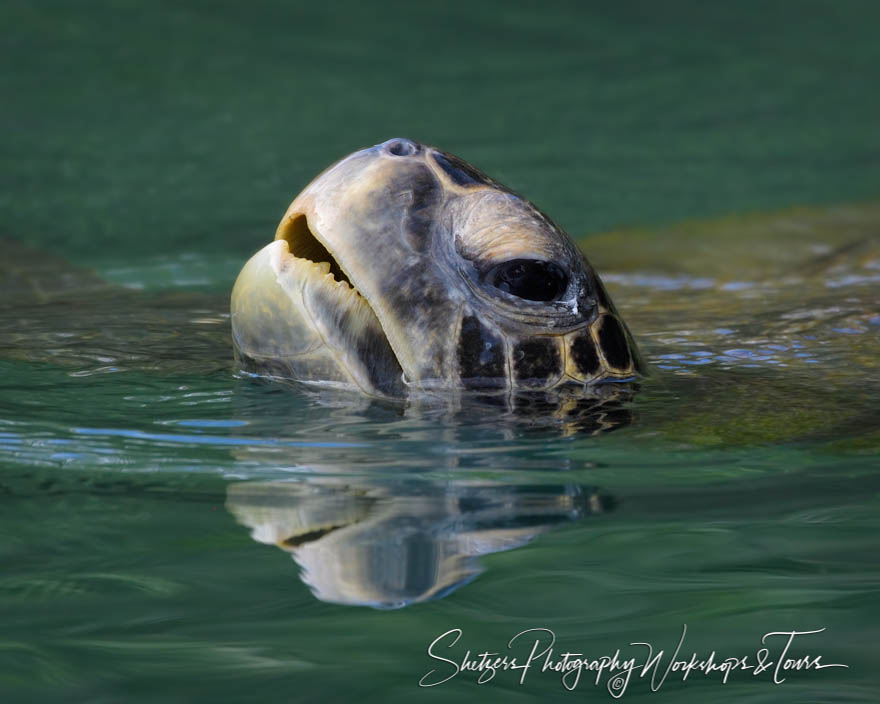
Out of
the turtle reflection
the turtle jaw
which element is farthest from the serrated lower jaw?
the turtle reflection

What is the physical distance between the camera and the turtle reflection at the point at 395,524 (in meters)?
1.54

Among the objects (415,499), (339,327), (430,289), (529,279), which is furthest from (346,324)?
(415,499)

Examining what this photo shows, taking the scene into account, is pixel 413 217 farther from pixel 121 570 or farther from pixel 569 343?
pixel 121 570

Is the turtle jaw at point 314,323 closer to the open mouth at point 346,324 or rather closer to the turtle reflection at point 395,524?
the open mouth at point 346,324

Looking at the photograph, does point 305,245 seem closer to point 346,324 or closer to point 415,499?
point 346,324

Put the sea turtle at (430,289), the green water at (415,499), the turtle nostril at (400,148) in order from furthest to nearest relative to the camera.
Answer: the turtle nostril at (400,148) → the sea turtle at (430,289) → the green water at (415,499)

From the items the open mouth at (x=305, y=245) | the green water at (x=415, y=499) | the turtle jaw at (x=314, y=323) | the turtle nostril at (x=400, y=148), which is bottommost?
the green water at (x=415, y=499)

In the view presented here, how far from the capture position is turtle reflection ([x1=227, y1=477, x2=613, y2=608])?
1538 millimetres

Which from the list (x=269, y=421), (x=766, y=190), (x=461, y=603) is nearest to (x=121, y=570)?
(x=461, y=603)

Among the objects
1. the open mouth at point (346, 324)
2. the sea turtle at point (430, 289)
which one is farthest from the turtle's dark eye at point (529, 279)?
the open mouth at point (346, 324)

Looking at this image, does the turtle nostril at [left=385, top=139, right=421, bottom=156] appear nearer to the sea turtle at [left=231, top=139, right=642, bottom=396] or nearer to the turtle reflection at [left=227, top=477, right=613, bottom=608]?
the sea turtle at [left=231, top=139, right=642, bottom=396]

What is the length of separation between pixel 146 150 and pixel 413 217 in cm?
542

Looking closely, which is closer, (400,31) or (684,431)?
(684,431)

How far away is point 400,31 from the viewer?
388 inches
